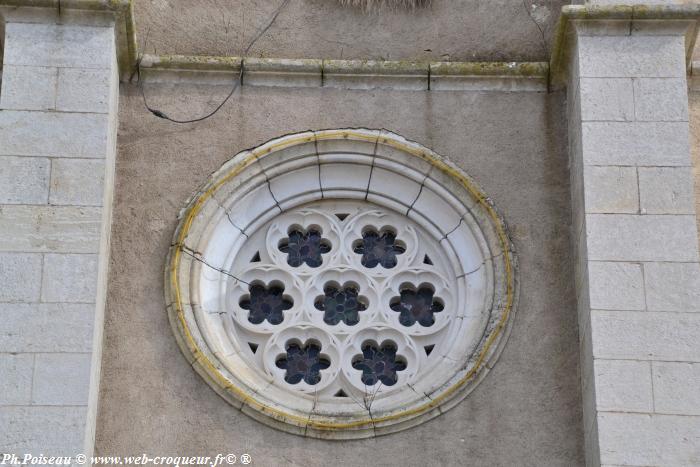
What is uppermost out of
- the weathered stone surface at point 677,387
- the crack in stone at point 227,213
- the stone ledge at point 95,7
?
the stone ledge at point 95,7

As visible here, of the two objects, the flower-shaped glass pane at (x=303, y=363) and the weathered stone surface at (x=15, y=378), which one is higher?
the flower-shaped glass pane at (x=303, y=363)

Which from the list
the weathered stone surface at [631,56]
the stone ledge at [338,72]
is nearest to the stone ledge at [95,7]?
the stone ledge at [338,72]

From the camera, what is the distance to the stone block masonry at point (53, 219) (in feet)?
35.8

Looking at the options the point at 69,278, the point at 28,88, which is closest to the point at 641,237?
the point at 69,278

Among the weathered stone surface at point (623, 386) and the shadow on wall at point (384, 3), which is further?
the shadow on wall at point (384, 3)

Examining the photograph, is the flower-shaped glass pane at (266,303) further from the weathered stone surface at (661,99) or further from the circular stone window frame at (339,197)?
the weathered stone surface at (661,99)

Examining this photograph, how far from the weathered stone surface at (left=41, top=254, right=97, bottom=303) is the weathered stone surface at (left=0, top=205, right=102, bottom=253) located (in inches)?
2.6

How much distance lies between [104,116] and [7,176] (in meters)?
0.83

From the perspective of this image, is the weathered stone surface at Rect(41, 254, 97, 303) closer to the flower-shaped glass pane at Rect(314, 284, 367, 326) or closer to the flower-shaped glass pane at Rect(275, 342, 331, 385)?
the flower-shaped glass pane at Rect(275, 342, 331, 385)

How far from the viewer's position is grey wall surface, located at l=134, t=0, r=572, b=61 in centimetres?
1296

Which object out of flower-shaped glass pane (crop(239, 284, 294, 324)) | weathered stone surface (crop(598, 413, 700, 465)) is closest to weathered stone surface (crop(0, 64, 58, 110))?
flower-shaped glass pane (crop(239, 284, 294, 324))

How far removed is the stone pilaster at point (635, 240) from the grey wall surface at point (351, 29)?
79 centimetres

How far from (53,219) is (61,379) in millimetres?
1182

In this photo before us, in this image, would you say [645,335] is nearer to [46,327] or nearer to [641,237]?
[641,237]
